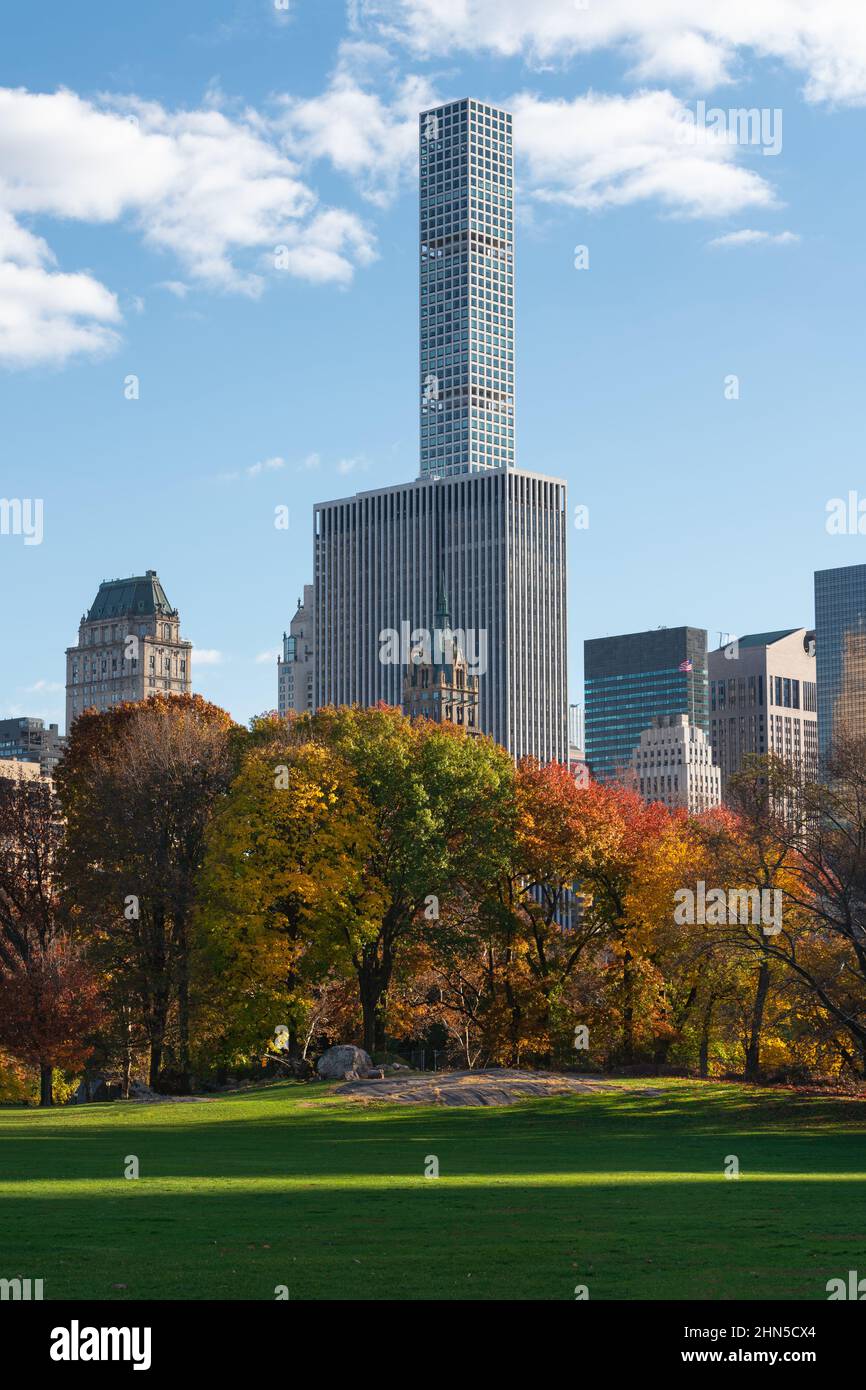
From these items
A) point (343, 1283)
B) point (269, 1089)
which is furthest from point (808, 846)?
point (343, 1283)

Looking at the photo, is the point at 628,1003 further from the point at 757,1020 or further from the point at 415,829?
the point at 415,829

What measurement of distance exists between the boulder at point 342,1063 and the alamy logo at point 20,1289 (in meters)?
48.3

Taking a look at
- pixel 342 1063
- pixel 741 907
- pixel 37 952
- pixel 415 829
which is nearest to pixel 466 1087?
pixel 342 1063

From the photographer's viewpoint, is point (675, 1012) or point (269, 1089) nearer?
point (269, 1089)

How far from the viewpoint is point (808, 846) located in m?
60.1

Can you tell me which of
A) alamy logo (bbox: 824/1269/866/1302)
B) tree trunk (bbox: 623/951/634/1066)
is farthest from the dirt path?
alamy logo (bbox: 824/1269/866/1302)

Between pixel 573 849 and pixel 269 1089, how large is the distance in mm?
18219

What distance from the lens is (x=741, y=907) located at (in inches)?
2430

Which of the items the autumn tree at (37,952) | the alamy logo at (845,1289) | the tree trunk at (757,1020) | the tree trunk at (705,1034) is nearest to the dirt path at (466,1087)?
the tree trunk at (757,1020)

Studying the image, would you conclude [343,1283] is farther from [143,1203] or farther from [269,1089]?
[269,1089]

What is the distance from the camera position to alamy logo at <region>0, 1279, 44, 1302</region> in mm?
18016
